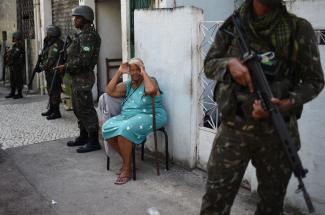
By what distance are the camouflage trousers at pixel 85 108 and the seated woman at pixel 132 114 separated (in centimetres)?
81

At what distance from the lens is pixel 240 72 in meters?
2.34

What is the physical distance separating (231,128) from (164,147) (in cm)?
279

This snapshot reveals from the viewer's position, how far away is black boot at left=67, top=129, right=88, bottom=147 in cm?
621

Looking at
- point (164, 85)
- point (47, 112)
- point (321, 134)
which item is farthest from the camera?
point (47, 112)

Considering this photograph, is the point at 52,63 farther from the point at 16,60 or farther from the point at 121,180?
the point at 121,180

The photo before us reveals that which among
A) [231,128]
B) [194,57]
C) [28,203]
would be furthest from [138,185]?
[231,128]

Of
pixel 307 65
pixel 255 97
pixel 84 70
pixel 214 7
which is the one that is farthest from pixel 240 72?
pixel 214 7

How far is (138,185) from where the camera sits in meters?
4.67

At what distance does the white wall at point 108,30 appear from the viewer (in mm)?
8438

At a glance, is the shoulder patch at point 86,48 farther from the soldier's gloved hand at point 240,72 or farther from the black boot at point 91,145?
the soldier's gloved hand at point 240,72

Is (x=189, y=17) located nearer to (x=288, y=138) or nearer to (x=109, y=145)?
(x=109, y=145)

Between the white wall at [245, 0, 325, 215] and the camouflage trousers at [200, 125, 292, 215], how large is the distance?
3.65 feet

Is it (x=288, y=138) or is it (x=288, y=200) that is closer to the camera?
(x=288, y=138)

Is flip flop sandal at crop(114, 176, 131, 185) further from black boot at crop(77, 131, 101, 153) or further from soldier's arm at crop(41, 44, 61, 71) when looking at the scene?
soldier's arm at crop(41, 44, 61, 71)
